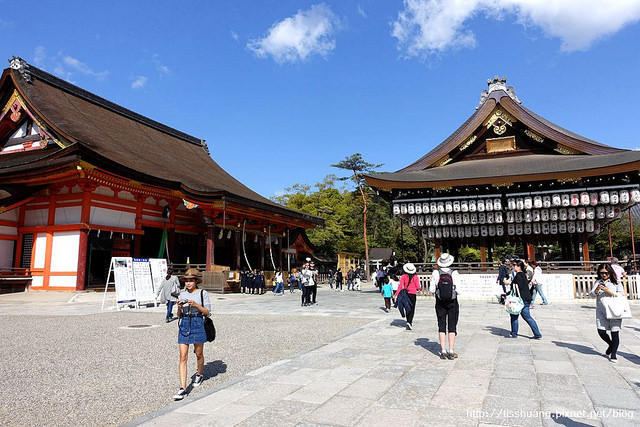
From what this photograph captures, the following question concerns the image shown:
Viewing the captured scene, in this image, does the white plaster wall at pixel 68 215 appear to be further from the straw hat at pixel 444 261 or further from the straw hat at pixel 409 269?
the straw hat at pixel 444 261

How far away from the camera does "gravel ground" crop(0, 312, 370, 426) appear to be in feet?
13.2

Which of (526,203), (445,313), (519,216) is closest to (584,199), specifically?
(526,203)

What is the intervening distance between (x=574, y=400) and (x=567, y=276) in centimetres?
1301

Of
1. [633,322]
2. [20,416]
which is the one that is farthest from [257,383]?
[633,322]

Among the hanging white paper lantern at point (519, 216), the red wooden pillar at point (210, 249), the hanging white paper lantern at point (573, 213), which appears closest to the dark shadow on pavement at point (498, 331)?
the hanging white paper lantern at point (519, 216)

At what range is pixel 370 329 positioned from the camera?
8.38 metres

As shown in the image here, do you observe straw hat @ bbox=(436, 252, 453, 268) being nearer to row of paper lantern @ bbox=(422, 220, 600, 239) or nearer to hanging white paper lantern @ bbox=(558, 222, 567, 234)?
row of paper lantern @ bbox=(422, 220, 600, 239)

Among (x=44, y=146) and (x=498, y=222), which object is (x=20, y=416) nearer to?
(x=498, y=222)

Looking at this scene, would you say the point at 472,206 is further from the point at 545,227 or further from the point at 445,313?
the point at 445,313

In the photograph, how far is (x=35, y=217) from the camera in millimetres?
17641

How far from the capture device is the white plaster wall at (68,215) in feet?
54.9

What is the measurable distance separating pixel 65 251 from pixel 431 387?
17.0 meters

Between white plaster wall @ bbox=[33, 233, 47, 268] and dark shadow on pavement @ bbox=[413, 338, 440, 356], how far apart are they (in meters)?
16.6

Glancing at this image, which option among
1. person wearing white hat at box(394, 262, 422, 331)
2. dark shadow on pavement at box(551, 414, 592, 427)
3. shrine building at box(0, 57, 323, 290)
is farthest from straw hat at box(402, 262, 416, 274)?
shrine building at box(0, 57, 323, 290)
